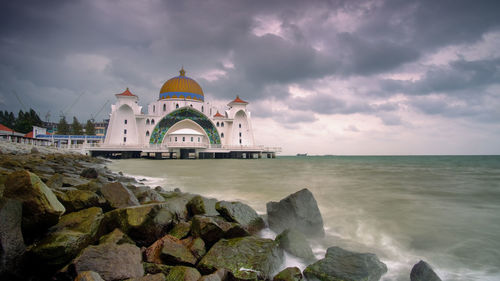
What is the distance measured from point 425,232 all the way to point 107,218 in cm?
556

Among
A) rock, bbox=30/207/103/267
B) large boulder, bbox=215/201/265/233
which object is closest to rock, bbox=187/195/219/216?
large boulder, bbox=215/201/265/233

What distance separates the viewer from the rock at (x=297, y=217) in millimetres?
4859

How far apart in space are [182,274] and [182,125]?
4910 centimetres


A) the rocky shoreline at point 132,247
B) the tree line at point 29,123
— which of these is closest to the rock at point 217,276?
the rocky shoreline at point 132,247

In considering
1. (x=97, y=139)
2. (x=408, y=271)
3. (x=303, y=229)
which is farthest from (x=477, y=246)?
(x=97, y=139)

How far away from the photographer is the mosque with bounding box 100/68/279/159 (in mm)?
45625

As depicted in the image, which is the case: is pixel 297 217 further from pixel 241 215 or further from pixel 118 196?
pixel 118 196

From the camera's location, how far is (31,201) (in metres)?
3.06

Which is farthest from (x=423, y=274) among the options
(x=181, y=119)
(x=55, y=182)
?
(x=181, y=119)

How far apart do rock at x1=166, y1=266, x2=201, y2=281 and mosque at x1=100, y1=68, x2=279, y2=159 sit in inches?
1585

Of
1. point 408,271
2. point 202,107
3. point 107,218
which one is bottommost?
point 408,271

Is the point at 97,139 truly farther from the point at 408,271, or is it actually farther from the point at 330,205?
the point at 408,271

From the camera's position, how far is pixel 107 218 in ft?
12.0

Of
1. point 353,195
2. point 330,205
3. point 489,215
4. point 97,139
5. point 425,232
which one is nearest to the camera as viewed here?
point 425,232
